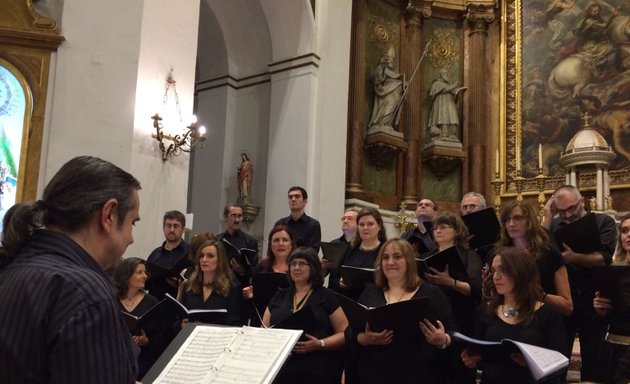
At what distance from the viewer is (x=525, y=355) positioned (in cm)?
296

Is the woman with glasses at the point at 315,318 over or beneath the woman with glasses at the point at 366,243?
beneath

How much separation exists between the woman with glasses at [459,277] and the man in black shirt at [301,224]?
1821 millimetres

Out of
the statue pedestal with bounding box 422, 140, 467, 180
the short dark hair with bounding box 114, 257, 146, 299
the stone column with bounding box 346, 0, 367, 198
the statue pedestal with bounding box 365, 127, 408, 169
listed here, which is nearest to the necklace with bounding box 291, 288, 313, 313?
the short dark hair with bounding box 114, 257, 146, 299

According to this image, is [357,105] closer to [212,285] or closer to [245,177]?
[245,177]

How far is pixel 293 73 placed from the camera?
9.75 meters

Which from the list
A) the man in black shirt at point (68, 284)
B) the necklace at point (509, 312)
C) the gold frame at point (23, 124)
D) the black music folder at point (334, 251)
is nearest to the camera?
the man in black shirt at point (68, 284)

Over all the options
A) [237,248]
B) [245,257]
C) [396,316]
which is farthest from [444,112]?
[396,316]

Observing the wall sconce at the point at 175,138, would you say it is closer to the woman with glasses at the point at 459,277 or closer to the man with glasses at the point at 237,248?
the man with glasses at the point at 237,248

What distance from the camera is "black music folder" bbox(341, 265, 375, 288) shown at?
418 centimetres

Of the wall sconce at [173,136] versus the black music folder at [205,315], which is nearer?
the black music folder at [205,315]

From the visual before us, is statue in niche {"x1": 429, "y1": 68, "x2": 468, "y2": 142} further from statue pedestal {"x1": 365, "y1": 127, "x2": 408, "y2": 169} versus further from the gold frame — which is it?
the gold frame

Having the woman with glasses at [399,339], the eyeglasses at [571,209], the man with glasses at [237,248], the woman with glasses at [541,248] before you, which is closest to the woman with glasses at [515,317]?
the woman with glasses at [399,339]

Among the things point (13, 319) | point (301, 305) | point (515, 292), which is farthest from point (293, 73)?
point (13, 319)

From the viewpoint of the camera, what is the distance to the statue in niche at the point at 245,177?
32.1ft
